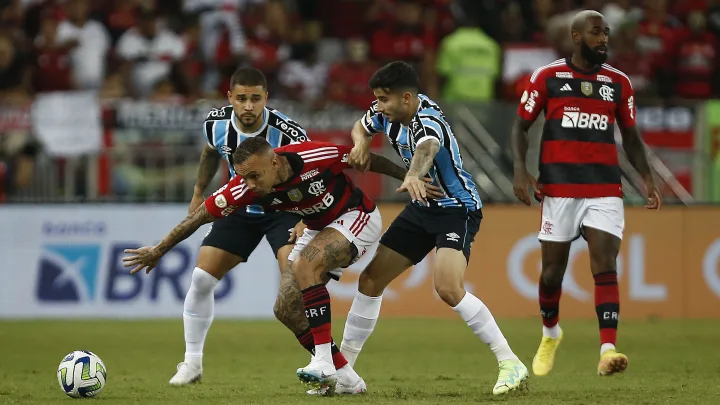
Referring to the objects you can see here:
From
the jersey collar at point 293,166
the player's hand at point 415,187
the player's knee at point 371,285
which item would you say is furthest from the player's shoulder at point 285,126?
the player's hand at point 415,187

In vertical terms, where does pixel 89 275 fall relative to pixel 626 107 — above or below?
below

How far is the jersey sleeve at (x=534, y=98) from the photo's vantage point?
923cm

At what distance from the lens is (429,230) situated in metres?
8.41

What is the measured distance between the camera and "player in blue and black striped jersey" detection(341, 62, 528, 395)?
8039 millimetres

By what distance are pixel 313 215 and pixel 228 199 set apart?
0.70 m

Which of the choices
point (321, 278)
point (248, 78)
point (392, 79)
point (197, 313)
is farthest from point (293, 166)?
point (197, 313)

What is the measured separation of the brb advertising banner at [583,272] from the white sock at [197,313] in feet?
18.4

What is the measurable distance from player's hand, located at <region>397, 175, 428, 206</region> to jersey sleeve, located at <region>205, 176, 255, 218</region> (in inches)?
42.4

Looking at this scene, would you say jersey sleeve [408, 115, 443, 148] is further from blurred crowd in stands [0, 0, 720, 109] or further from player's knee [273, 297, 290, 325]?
blurred crowd in stands [0, 0, 720, 109]

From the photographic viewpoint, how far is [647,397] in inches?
307

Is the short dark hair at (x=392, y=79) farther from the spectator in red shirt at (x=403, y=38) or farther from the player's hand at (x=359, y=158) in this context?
the spectator in red shirt at (x=403, y=38)

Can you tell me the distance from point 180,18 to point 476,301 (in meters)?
12.0

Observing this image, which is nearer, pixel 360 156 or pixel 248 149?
pixel 248 149

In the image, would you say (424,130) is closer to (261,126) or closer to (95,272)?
(261,126)
